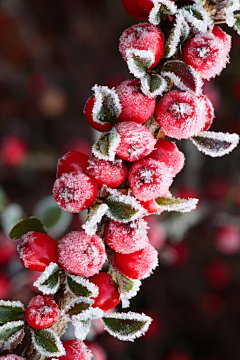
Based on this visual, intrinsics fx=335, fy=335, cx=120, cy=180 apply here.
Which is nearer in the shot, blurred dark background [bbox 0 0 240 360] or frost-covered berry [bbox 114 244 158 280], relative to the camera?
frost-covered berry [bbox 114 244 158 280]

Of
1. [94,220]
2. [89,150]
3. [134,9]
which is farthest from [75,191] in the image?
[89,150]

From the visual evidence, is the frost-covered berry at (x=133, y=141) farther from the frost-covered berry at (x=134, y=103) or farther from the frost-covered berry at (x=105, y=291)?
the frost-covered berry at (x=105, y=291)

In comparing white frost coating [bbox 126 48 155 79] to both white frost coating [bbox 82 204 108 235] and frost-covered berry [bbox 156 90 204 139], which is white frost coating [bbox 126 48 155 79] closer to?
frost-covered berry [bbox 156 90 204 139]

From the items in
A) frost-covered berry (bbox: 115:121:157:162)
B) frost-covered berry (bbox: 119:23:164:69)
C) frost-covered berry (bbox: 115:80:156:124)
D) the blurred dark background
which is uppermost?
frost-covered berry (bbox: 119:23:164:69)

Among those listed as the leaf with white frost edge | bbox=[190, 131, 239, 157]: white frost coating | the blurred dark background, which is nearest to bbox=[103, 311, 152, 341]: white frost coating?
the leaf with white frost edge

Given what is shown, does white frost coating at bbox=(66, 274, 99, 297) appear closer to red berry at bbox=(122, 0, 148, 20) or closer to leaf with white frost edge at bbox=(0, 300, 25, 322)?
leaf with white frost edge at bbox=(0, 300, 25, 322)

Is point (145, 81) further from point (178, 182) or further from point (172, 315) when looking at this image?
point (172, 315)

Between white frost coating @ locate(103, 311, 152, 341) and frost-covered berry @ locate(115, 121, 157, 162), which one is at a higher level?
frost-covered berry @ locate(115, 121, 157, 162)
